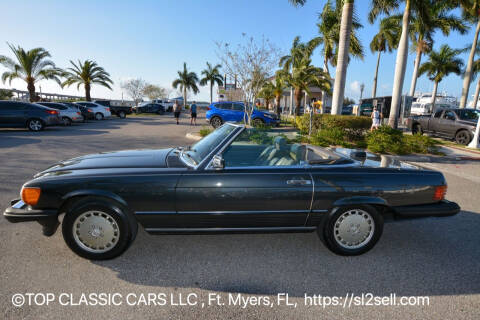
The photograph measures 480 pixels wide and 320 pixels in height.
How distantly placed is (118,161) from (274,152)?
188 centimetres

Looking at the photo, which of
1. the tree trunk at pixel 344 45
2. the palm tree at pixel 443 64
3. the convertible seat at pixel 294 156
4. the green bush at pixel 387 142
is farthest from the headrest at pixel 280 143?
the palm tree at pixel 443 64

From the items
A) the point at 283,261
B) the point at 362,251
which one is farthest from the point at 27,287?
the point at 362,251

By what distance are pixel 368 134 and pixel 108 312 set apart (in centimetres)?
1072

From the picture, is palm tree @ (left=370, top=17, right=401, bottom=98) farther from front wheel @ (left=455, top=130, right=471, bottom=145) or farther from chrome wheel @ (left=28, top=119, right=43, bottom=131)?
→ chrome wheel @ (left=28, top=119, right=43, bottom=131)

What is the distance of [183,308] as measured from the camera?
7.10 ft

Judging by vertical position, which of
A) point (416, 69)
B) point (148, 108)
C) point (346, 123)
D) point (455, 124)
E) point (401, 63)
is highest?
point (416, 69)

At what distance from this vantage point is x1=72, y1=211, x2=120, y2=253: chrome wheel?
2637mm

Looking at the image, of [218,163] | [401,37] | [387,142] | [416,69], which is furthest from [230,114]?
[416,69]

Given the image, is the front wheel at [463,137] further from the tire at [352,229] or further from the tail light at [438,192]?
the tire at [352,229]

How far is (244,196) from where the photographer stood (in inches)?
104

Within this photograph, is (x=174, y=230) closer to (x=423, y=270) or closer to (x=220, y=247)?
(x=220, y=247)

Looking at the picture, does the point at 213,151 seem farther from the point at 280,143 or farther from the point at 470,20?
the point at 470,20

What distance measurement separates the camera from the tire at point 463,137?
12.2 metres

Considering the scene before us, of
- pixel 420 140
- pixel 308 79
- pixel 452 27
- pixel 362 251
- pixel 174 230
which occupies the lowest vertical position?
pixel 362 251
